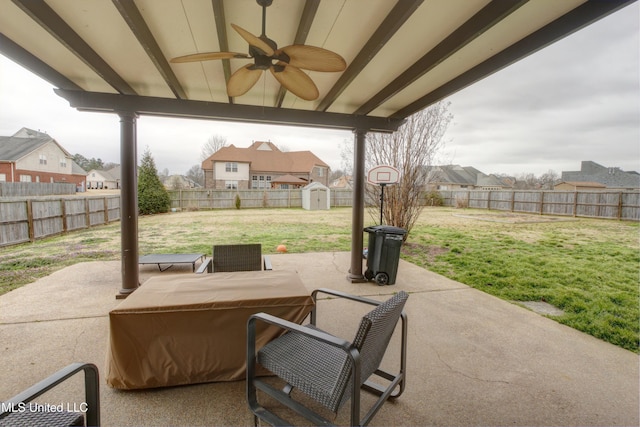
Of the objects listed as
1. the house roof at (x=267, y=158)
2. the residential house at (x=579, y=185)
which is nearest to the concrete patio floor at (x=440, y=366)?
the house roof at (x=267, y=158)

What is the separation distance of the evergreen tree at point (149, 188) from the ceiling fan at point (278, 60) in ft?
47.4

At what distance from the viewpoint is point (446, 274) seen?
5285 mm

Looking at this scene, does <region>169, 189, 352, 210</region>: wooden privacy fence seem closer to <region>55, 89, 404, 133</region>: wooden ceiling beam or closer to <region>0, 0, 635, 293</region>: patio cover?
<region>55, 89, 404, 133</region>: wooden ceiling beam

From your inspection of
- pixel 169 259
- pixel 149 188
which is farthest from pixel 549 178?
pixel 169 259

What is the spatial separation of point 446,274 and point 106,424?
5.15 metres

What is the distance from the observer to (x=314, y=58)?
2.01 metres

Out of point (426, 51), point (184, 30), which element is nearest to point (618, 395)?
point (426, 51)

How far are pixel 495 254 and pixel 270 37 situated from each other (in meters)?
6.78

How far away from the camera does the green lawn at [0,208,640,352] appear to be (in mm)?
3816

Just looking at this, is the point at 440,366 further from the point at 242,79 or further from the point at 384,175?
the point at 384,175

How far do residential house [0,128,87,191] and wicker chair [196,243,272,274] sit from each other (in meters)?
16.0

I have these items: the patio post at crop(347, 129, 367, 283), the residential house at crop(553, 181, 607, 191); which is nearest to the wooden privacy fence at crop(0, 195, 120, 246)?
the patio post at crop(347, 129, 367, 283)

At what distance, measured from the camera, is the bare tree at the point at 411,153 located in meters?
7.24

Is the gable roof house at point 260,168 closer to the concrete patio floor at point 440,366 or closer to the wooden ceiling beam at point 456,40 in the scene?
the concrete patio floor at point 440,366
